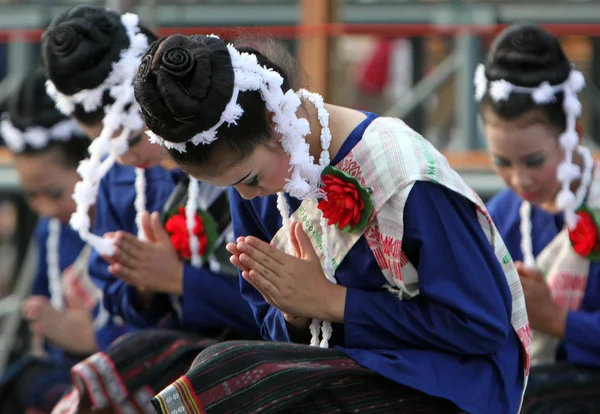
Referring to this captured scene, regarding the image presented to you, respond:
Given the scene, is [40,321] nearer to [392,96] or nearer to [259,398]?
[259,398]

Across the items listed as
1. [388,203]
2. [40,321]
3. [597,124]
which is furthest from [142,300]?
[597,124]

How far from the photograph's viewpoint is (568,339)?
2.68 m

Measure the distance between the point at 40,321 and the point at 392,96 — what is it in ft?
14.6


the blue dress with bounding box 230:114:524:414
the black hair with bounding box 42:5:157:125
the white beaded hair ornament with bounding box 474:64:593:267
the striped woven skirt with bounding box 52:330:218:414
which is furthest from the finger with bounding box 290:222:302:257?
the white beaded hair ornament with bounding box 474:64:593:267

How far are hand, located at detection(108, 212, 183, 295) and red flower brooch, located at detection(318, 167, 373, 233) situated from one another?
730mm

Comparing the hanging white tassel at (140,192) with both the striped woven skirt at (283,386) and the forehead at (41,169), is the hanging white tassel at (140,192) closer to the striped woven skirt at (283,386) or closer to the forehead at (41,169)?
the forehead at (41,169)

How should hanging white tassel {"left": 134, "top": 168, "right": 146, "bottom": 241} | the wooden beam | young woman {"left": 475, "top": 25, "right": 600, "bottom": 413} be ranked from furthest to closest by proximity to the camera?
the wooden beam → hanging white tassel {"left": 134, "top": 168, "right": 146, "bottom": 241} → young woman {"left": 475, "top": 25, "right": 600, "bottom": 413}

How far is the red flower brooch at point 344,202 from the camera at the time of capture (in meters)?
2.03

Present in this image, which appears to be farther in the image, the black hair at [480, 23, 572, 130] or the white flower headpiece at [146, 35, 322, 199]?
the black hair at [480, 23, 572, 130]

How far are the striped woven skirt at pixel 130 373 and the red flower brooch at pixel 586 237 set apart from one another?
1012mm

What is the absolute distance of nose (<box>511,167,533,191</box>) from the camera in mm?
2738

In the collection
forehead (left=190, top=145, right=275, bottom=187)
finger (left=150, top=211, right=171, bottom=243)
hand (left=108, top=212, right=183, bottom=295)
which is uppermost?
forehead (left=190, top=145, right=275, bottom=187)

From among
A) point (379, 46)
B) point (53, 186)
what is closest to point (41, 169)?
point (53, 186)

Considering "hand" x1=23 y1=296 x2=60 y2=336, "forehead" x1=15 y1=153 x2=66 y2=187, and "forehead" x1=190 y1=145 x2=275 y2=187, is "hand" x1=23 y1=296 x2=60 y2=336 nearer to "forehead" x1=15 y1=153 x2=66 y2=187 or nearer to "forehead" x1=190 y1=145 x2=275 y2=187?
"forehead" x1=15 y1=153 x2=66 y2=187
